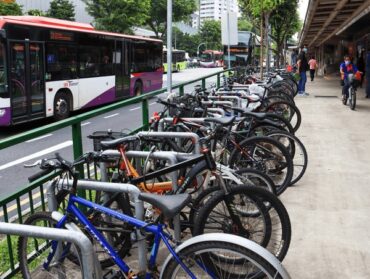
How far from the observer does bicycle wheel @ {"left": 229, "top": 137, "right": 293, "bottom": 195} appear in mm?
4758

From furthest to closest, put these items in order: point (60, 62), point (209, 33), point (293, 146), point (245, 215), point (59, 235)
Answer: point (209, 33) → point (60, 62) → point (293, 146) → point (245, 215) → point (59, 235)

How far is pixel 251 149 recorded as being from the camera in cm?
483

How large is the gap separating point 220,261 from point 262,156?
2432 millimetres

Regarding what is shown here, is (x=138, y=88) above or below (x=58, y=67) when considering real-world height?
below

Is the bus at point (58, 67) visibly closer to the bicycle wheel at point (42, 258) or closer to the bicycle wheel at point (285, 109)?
the bicycle wheel at point (285, 109)

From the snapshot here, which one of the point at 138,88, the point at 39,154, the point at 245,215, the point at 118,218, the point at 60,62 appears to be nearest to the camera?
the point at 118,218

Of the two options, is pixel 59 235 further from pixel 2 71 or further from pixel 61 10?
pixel 61 10

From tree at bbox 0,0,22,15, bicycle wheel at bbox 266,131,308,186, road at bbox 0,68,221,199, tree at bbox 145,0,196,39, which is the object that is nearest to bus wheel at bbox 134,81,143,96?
road at bbox 0,68,221,199

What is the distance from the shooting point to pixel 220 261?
8.45ft

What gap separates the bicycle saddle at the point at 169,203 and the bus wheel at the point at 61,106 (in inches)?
443

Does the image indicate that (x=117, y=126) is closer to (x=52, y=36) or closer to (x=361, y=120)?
(x=52, y=36)

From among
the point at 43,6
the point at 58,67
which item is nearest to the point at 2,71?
the point at 58,67

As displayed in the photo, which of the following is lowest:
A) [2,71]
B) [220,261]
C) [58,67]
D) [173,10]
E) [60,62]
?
[220,261]

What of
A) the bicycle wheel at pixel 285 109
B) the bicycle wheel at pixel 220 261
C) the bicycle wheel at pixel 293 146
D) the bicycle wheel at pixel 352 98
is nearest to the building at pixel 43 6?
the bicycle wheel at pixel 352 98
